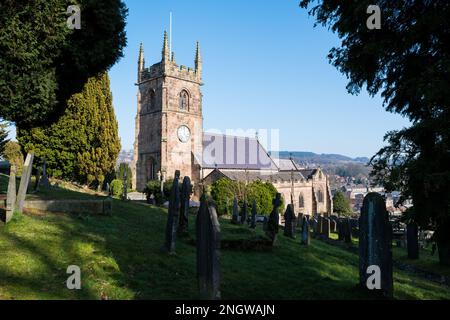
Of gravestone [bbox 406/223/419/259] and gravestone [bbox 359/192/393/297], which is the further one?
gravestone [bbox 406/223/419/259]

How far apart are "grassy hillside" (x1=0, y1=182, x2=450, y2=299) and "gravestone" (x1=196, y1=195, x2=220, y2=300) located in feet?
1.43

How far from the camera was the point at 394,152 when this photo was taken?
8664 millimetres

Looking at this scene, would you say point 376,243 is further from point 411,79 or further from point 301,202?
point 301,202

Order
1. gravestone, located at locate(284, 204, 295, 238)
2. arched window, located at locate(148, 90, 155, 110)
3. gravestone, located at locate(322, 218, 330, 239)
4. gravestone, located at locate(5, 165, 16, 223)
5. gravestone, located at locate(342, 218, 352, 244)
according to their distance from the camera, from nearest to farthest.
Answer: gravestone, located at locate(5, 165, 16, 223), gravestone, located at locate(284, 204, 295, 238), gravestone, located at locate(342, 218, 352, 244), gravestone, located at locate(322, 218, 330, 239), arched window, located at locate(148, 90, 155, 110)

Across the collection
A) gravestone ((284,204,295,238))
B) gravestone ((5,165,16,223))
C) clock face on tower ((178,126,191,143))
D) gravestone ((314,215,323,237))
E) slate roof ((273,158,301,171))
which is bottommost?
gravestone ((314,215,323,237))

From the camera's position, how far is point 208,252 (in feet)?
18.6

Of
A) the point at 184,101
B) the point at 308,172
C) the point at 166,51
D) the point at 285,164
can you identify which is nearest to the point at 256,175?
the point at 308,172

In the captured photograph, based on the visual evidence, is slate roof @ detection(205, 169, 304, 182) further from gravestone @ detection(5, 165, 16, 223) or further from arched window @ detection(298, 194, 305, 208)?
gravestone @ detection(5, 165, 16, 223)

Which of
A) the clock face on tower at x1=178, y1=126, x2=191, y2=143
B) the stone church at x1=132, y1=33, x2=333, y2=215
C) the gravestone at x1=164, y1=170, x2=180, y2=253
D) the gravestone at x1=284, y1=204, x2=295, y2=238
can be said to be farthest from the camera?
the clock face on tower at x1=178, y1=126, x2=191, y2=143

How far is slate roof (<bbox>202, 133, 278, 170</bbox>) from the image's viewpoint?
46844mm

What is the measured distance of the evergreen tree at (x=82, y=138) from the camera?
936 inches

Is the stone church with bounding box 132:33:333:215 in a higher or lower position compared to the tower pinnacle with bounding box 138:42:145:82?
lower

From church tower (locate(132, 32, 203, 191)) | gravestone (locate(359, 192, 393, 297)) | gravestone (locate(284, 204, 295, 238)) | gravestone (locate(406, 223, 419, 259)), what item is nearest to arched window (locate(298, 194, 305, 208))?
church tower (locate(132, 32, 203, 191))
